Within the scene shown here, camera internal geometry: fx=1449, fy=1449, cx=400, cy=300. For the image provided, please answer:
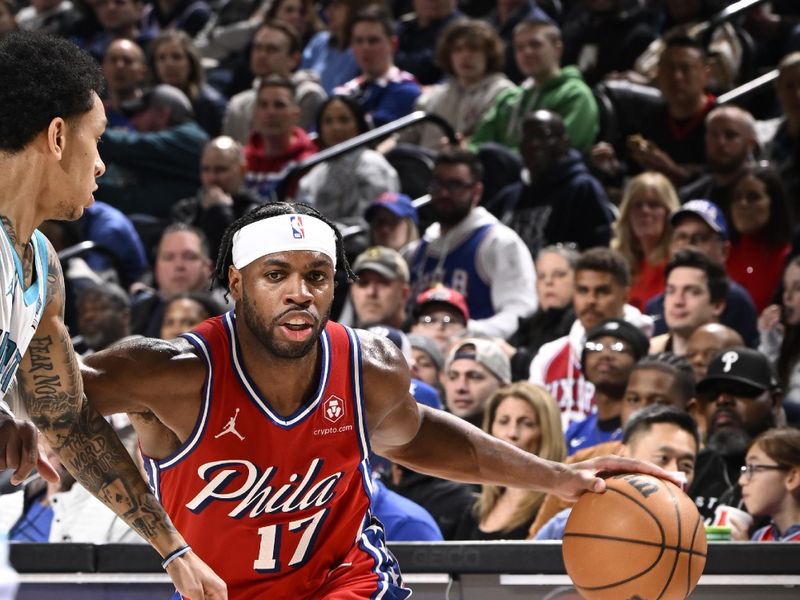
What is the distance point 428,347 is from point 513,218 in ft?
5.57

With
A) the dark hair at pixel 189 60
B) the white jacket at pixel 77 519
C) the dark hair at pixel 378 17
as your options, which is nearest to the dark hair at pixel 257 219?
the white jacket at pixel 77 519

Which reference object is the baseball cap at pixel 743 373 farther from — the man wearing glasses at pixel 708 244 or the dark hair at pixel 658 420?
the man wearing glasses at pixel 708 244

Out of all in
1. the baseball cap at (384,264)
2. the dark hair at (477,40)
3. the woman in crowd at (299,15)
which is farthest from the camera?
the woman in crowd at (299,15)

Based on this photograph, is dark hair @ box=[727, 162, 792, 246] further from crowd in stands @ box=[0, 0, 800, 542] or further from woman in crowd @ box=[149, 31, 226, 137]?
woman in crowd @ box=[149, 31, 226, 137]

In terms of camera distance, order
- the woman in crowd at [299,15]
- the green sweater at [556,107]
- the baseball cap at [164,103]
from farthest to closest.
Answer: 1. the woman in crowd at [299,15]
2. the baseball cap at [164,103]
3. the green sweater at [556,107]

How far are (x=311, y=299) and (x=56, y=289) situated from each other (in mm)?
686

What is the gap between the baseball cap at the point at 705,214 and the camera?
7.77 m

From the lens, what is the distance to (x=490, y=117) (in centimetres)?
972

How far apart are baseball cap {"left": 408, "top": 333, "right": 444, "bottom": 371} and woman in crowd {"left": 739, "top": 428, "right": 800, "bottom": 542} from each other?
235 centimetres

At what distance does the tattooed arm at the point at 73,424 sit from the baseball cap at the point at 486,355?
350cm

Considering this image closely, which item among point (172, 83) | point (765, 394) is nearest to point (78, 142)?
point (765, 394)

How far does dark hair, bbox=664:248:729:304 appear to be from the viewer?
721 cm

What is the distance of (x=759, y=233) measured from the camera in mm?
8055

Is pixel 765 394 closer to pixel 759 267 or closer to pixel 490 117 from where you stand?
pixel 759 267
